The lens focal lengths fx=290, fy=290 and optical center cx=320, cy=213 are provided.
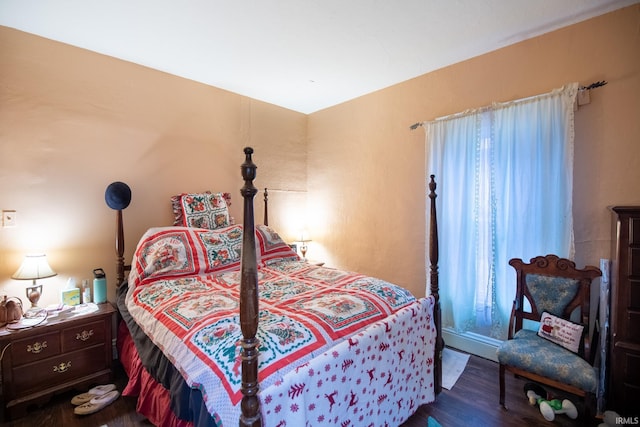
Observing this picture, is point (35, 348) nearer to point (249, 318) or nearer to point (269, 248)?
point (269, 248)

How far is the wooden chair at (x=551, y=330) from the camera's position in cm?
164

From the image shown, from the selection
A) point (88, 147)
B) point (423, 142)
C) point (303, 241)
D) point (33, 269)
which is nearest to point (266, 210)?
point (303, 241)

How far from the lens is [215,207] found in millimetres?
2924

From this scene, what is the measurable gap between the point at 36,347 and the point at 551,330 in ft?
10.9

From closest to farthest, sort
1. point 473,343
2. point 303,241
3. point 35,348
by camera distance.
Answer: point 35,348
point 473,343
point 303,241

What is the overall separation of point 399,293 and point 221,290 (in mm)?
1179

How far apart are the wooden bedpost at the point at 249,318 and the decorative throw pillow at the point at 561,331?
1.97 m

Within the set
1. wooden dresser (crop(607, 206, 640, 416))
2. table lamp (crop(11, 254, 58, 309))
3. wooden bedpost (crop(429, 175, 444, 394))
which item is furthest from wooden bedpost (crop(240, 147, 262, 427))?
wooden dresser (crop(607, 206, 640, 416))

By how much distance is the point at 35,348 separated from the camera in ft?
5.97

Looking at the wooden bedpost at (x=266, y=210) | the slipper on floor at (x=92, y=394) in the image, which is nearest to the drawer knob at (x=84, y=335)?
the slipper on floor at (x=92, y=394)

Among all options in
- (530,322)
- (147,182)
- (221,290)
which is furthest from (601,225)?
(147,182)

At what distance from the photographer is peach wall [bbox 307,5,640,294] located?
6.27 ft

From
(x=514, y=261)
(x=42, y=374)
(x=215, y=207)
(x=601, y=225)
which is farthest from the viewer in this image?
(x=215, y=207)

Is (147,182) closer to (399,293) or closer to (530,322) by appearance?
(399,293)
